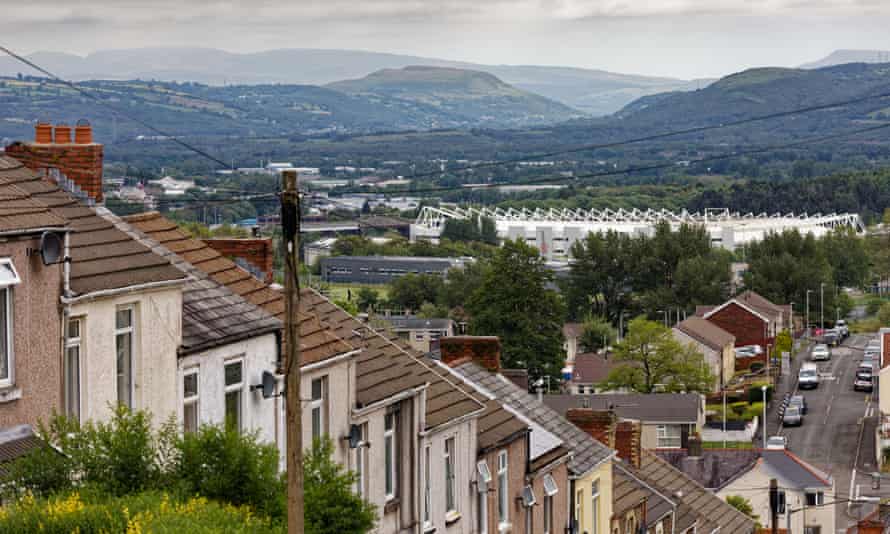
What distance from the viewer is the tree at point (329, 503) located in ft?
45.4

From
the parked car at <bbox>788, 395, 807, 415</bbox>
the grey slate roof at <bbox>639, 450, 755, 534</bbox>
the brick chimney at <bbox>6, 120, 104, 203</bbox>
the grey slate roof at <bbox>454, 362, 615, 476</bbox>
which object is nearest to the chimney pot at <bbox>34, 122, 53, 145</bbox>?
the brick chimney at <bbox>6, 120, 104, 203</bbox>

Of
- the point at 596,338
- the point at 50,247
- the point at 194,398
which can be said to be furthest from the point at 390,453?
the point at 596,338

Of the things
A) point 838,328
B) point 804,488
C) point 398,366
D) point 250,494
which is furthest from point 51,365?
point 838,328

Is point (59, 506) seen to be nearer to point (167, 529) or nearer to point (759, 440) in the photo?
point (167, 529)

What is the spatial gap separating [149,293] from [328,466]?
257cm

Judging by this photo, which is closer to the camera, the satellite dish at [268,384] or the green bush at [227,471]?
the green bush at [227,471]

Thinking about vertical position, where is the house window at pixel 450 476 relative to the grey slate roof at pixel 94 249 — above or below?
below

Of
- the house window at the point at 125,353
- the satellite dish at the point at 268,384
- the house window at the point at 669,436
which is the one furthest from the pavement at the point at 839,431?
the house window at the point at 125,353

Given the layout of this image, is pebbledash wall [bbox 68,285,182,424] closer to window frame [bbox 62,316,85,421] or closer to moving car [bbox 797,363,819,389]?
window frame [bbox 62,316,85,421]

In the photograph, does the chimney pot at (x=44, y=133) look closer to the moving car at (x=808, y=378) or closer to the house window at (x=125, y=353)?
the house window at (x=125, y=353)

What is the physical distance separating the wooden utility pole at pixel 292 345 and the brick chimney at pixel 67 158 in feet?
20.3

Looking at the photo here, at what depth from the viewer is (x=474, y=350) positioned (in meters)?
32.1

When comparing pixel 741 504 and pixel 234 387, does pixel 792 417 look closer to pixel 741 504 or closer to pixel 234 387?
pixel 741 504

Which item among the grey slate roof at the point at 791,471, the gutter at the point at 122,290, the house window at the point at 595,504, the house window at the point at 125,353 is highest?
the gutter at the point at 122,290
